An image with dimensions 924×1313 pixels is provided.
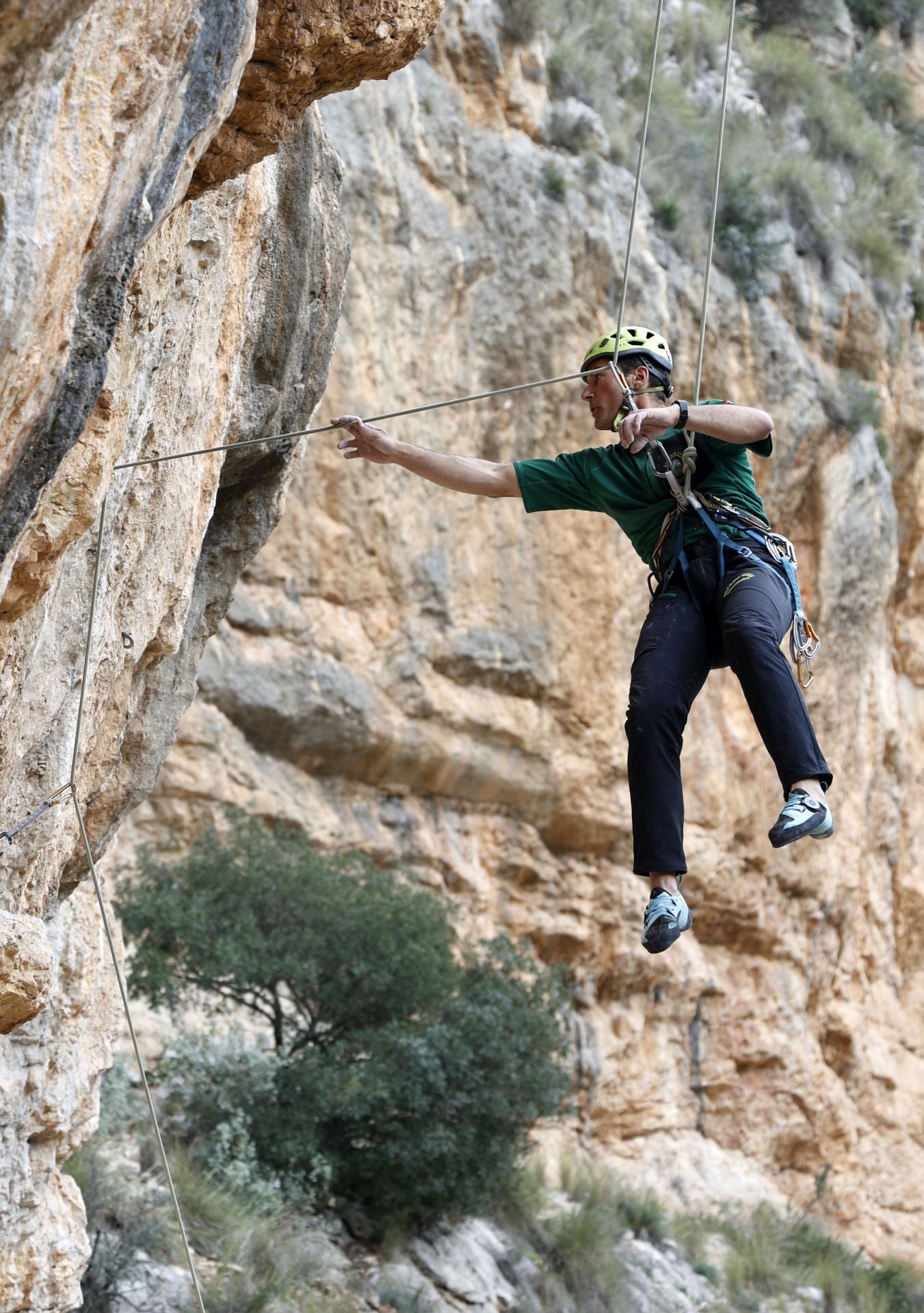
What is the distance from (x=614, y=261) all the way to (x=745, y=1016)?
25.1 ft

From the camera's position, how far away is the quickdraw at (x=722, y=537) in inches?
197

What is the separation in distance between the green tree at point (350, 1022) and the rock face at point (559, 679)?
1061 millimetres

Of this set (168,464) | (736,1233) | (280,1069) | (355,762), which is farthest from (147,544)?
(736,1233)

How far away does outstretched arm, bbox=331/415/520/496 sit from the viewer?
551cm

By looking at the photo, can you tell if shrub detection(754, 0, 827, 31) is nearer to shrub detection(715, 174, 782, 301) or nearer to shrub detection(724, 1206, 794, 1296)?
shrub detection(715, 174, 782, 301)

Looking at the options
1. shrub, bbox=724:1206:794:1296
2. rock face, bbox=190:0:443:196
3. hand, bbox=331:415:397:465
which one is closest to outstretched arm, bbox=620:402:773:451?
hand, bbox=331:415:397:465

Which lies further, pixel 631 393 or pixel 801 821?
pixel 631 393

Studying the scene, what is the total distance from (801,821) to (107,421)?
2.23 m

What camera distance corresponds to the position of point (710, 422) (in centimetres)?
472

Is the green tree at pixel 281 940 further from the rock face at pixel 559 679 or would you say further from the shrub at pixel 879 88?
the shrub at pixel 879 88

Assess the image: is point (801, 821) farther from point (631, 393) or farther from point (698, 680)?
point (631, 393)

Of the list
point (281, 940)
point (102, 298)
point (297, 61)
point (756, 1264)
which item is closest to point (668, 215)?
point (281, 940)

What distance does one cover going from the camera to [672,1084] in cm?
1474

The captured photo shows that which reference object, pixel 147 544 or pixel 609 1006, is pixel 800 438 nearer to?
pixel 609 1006
